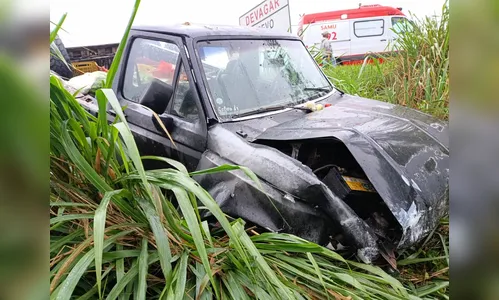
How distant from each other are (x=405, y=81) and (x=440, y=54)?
495 mm

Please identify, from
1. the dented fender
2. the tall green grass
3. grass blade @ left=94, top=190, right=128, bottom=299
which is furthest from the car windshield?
the tall green grass

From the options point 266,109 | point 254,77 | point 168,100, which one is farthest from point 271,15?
point 168,100

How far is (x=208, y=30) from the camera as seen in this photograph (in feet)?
9.80

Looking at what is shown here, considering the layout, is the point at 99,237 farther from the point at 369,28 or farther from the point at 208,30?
the point at 369,28

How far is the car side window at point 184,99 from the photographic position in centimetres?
267

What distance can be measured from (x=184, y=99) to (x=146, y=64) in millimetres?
714

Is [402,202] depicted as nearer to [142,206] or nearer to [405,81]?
[142,206]

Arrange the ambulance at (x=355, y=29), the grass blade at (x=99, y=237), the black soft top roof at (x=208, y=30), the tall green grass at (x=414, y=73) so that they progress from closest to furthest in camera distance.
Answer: the grass blade at (x=99, y=237) < the black soft top roof at (x=208, y=30) < the tall green grass at (x=414, y=73) < the ambulance at (x=355, y=29)

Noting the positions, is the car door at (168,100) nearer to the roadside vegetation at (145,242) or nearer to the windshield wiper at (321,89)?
the roadside vegetation at (145,242)

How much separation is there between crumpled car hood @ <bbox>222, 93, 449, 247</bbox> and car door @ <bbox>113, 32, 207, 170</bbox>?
0.28 meters

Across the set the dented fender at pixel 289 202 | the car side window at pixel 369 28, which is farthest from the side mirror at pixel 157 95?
the car side window at pixel 369 28

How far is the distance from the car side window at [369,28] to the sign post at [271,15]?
720 cm

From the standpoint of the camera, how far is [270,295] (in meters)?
1.44
